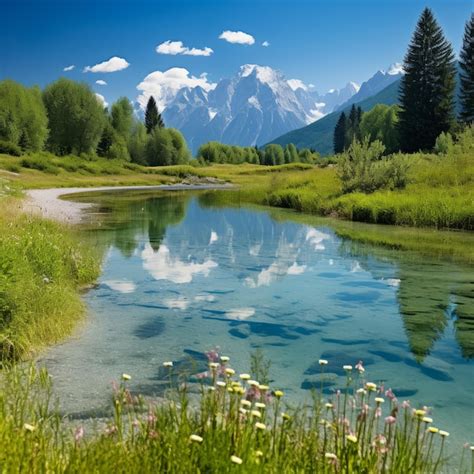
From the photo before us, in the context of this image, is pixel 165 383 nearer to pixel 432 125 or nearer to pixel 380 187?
pixel 380 187

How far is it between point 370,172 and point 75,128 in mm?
80900

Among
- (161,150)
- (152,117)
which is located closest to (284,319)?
(161,150)

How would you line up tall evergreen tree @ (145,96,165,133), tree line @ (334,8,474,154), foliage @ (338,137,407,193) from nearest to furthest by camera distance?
foliage @ (338,137,407,193) < tree line @ (334,8,474,154) < tall evergreen tree @ (145,96,165,133)

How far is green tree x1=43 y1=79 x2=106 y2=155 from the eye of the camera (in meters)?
102

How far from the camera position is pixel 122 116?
125 meters

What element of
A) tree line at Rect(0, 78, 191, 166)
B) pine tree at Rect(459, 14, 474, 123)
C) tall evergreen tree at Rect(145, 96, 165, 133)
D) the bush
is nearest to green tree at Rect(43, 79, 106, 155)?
tree line at Rect(0, 78, 191, 166)

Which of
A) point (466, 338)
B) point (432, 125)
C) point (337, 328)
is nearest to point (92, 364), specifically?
point (337, 328)

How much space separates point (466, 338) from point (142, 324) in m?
6.08

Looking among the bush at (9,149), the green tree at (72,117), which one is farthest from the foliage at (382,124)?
the bush at (9,149)

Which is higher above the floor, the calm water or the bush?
the bush

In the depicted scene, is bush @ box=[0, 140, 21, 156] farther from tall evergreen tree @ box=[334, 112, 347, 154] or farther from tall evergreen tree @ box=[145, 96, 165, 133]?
tall evergreen tree @ box=[334, 112, 347, 154]

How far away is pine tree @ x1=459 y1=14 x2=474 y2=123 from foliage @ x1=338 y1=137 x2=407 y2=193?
5309cm

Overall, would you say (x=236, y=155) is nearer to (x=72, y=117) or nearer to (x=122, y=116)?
(x=122, y=116)

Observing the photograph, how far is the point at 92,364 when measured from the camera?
8094mm
